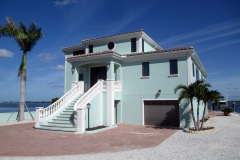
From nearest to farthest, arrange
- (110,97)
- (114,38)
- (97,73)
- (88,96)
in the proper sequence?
(88,96), (110,97), (97,73), (114,38)

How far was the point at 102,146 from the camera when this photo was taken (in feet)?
33.6

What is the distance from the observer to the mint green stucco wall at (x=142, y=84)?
682 inches

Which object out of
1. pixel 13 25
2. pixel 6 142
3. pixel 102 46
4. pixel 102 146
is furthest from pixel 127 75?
pixel 13 25

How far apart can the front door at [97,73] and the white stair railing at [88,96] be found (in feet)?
9.36

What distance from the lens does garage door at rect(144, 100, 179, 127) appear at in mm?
17328

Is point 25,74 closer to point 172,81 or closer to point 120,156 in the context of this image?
point 172,81

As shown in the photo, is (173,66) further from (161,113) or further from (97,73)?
(97,73)

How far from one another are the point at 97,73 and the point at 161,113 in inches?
297

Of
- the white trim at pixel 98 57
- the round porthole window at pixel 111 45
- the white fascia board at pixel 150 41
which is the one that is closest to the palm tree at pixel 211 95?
the white trim at pixel 98 57

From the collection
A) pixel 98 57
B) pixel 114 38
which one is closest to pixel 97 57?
pixel 98 57

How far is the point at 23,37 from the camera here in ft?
73.3

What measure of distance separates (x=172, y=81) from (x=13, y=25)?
17348 millimetres

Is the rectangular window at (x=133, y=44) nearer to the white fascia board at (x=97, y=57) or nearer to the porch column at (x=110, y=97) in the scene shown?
the white fascia board at (x=97, y=57)

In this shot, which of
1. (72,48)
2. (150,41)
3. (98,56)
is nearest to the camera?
(98,56)
